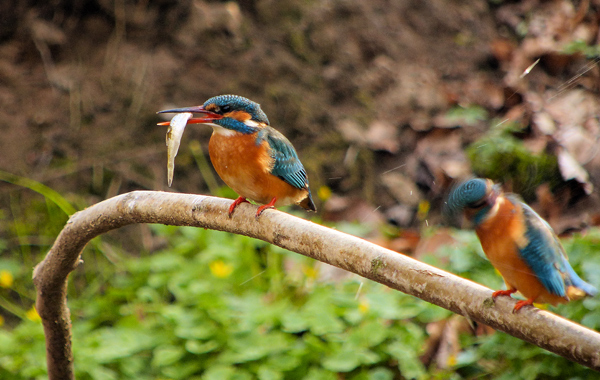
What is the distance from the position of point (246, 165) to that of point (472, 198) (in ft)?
2.95

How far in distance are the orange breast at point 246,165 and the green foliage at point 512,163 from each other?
2045 millimetres

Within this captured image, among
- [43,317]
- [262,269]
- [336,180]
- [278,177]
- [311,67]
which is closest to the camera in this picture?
[43,317]

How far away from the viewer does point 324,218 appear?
395 centimetres

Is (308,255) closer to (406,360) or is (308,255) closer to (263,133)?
(263,133)

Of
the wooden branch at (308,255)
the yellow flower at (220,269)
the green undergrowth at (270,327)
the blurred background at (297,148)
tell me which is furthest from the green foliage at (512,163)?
the wooden branch at (308,255)

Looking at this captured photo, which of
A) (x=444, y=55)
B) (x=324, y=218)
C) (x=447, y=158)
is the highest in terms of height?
(x=444, y=55)

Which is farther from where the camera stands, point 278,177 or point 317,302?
point 317,302

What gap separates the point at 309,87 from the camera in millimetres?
4535

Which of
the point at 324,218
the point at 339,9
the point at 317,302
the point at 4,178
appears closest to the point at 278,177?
the point at 317,302

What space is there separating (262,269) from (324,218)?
0.62 meters

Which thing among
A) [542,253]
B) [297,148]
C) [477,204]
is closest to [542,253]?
[542,253]

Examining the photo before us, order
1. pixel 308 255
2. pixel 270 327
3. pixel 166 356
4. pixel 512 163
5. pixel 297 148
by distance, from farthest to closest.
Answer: pixel 297 148, pixel 512 163, pixel 270 327, pixel 166 356, pixel 308 255

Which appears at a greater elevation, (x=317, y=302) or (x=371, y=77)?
(x=371, y=77)

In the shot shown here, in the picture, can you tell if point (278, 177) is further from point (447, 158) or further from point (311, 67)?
point (311, 67)
